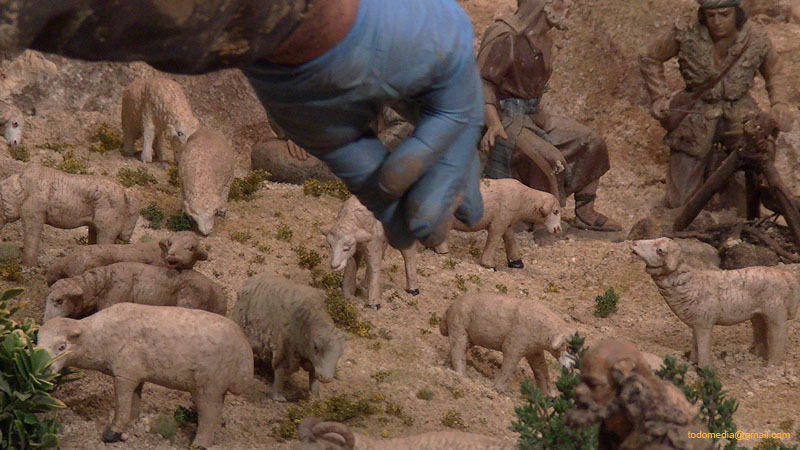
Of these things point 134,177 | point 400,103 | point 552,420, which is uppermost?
point 400,103

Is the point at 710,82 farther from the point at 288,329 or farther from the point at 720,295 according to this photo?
the point at 288,329

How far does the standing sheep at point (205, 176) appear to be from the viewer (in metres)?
9.77

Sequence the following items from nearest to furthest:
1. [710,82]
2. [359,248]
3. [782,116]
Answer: [359,248] < [782,116] < [710,82]

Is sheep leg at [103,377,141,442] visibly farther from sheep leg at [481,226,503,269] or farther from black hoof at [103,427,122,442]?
sheep leg at [481,226,503,269]

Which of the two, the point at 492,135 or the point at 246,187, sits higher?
the point at 492,135

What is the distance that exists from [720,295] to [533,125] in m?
3.55

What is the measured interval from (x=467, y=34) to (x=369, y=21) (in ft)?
1.14

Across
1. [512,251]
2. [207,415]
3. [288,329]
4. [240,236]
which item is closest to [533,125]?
[512,251]

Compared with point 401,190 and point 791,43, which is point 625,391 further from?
point 791,43

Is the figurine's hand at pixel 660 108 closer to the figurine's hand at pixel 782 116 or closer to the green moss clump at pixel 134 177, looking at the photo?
the figurine's hand at pixel 782 116

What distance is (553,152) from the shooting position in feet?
36.9

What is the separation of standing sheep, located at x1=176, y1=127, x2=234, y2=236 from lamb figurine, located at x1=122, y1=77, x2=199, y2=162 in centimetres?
55

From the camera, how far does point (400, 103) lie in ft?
9.32

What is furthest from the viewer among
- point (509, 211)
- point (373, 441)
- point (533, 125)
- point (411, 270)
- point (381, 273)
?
point (533, 125)
